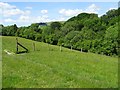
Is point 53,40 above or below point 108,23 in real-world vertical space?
below

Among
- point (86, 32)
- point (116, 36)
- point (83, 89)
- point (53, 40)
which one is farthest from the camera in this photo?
point (53, 40)

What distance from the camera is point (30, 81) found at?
16266 mm

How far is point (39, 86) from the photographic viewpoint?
14906 mm

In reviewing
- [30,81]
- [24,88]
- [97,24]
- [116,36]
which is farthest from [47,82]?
[97,24]

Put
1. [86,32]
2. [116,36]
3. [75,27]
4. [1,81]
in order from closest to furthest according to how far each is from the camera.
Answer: [1,81] < [116,36] < [86,32] < [75,27]

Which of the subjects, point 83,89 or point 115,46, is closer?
point 83,89

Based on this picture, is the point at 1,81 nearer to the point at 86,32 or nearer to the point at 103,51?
the point at 103,51

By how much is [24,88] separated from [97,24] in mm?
162129

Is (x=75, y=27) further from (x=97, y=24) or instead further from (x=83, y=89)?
(x=83, y=89)

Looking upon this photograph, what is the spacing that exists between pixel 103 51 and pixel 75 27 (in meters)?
64.4

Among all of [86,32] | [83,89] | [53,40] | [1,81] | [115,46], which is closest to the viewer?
[83,89]

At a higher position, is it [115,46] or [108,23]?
[108,23]

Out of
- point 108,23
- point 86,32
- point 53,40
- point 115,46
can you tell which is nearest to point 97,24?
point 108,23

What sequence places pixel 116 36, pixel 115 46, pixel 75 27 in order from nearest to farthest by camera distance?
pixel 115 46
pixel 116 36
pixel 75 27
